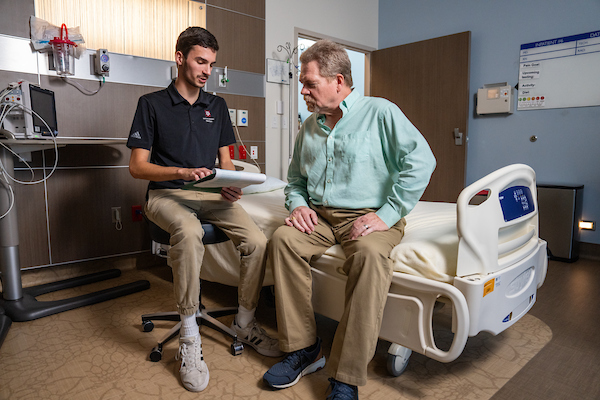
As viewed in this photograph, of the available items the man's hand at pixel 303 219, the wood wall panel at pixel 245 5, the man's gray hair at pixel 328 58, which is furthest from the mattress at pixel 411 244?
the wood wall panel at pixel 245 5

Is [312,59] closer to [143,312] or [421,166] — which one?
[421,166]

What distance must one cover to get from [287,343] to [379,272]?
43 cm

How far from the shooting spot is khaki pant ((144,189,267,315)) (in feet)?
4.91

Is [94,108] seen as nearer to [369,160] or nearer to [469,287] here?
[369,160]

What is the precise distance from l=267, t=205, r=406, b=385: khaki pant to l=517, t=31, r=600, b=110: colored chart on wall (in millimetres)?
2552

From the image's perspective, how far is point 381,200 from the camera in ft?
5.04

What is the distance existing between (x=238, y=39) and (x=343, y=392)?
2826 mm

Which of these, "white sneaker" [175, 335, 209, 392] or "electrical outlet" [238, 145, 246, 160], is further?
"electrical outlet" [238, 145, 246, 160]

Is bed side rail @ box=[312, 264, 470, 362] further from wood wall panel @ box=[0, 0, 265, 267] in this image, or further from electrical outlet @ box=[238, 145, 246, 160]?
electrical outlet @ box=[238, 145, 246, 160]

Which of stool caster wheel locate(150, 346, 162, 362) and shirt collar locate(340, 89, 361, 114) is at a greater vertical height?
shirt collar locate(340, 89, 361, 114)

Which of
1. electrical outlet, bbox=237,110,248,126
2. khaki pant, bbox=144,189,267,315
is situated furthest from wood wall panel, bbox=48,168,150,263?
khaki pant, bbox=144,189,267,315

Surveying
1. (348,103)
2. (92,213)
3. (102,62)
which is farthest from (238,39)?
(348,103)

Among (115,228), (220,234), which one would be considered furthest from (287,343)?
(115,228)

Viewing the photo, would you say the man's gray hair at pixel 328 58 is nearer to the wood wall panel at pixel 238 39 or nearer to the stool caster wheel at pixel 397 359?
the stool caster wheel at pixel 397 359
